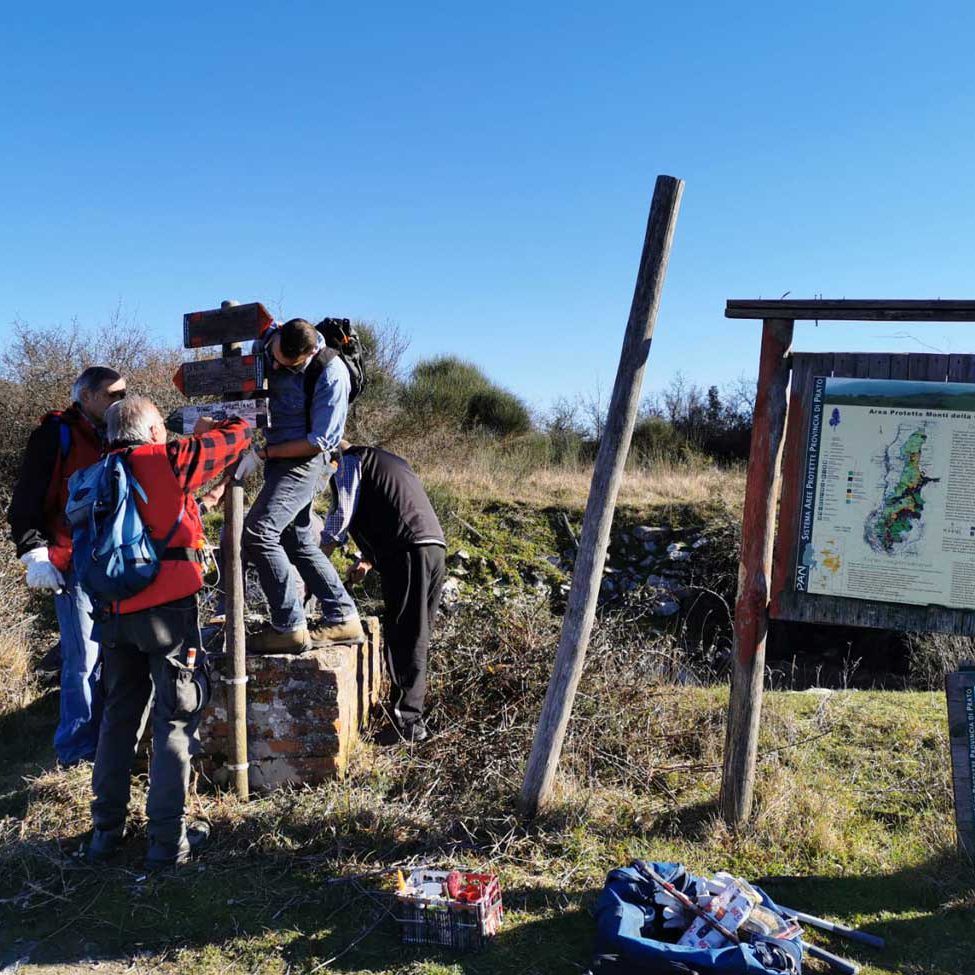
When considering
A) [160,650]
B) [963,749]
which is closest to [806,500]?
[963,749]

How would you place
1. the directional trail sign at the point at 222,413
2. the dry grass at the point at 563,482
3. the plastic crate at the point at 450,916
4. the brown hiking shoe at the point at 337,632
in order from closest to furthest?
1. the plastic crate at the point at 450,916
2. the directional trail sign at the point at 222,413
3. the brown hiking shoe at the point at 337,632
4. the dry grass at the point at 563,482

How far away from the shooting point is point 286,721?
4.50m

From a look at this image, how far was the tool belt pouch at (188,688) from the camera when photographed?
149 inches

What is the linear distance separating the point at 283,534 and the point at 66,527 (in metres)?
1.11

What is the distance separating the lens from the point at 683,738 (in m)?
5.01

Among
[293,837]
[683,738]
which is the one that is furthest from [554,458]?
[293,837]

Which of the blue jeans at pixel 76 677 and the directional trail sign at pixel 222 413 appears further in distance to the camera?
the blue jeans at pixel 76 677

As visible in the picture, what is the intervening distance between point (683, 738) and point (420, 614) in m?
1.73

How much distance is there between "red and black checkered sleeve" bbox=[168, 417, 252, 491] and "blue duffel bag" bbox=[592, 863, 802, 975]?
2448 millimetres

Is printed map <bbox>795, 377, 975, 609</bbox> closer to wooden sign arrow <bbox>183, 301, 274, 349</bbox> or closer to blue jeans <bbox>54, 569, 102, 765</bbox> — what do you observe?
wooden sign arrow <bbox>183, 301, 274, 349</bbox>

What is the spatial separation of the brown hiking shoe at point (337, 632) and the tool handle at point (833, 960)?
2.76 meters

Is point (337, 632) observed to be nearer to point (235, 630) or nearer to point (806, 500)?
point (235, 630)

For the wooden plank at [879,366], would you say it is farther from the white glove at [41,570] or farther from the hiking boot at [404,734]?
the white glove at [41,570]

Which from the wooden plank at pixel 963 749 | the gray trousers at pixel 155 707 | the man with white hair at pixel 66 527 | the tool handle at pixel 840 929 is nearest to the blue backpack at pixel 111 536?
the gray trousers at pixel 155 707
